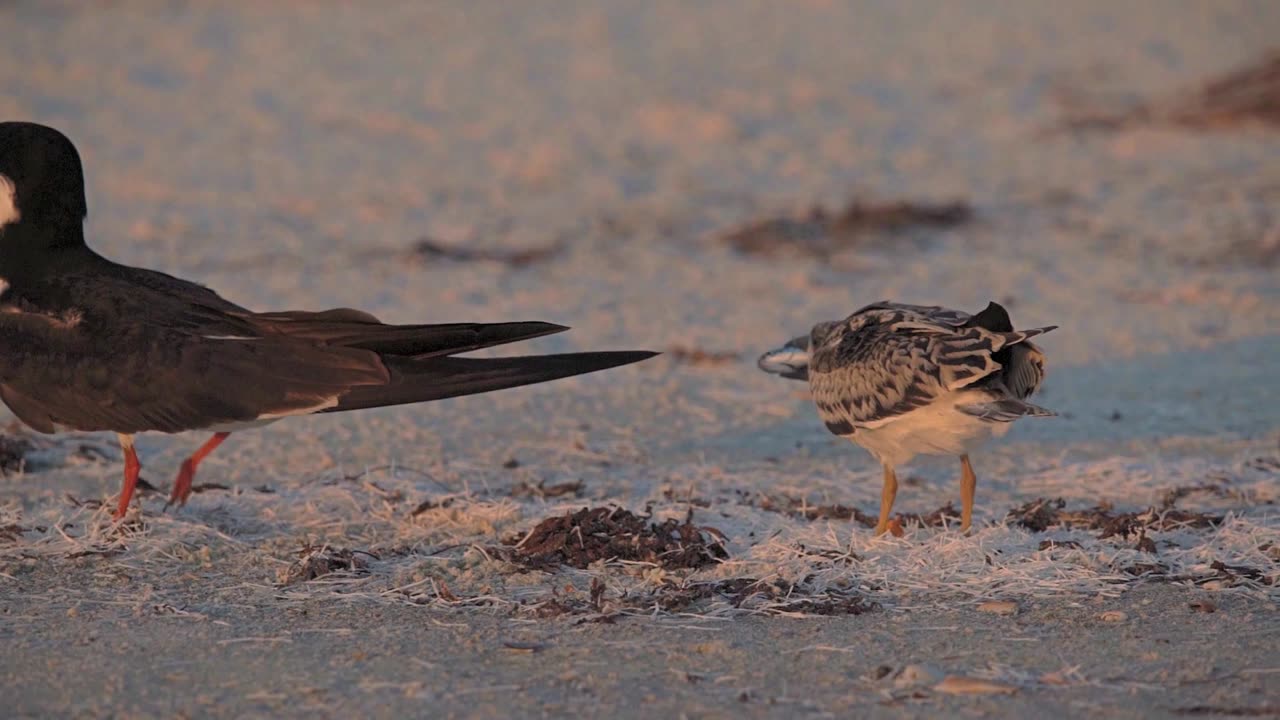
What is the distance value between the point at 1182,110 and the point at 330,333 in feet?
33.3

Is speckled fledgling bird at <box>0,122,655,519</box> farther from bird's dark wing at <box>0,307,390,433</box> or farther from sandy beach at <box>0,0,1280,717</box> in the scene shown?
sandy beach at <box>0,0,1280,717</box>

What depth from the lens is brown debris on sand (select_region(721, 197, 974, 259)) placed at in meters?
9.99

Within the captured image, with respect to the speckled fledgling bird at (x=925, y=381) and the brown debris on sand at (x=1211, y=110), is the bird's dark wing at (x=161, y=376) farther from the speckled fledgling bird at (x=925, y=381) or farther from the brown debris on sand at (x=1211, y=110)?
the brown debris on sand at (x=1211, y=110)

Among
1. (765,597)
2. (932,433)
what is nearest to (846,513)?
(932,433)

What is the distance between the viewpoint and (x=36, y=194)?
5.37m

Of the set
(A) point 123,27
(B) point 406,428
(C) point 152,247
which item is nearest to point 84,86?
(A) point 123,27

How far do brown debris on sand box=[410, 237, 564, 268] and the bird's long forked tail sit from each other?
15.8 feet

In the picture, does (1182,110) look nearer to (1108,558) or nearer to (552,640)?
(1108,558)

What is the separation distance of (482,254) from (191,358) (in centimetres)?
497

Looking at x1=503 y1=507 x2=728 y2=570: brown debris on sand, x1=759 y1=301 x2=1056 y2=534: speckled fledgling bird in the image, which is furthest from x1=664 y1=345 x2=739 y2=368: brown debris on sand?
x1=503 y1=507 x2=728 y2=570: brown debris on sand

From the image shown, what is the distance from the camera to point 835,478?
6312 millimetres

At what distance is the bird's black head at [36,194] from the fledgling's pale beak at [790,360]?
91.9 inches

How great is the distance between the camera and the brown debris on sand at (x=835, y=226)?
999 centimetres

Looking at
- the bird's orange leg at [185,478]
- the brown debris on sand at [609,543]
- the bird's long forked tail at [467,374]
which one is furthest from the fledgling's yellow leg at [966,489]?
the bird's orange leg at [185,478]
